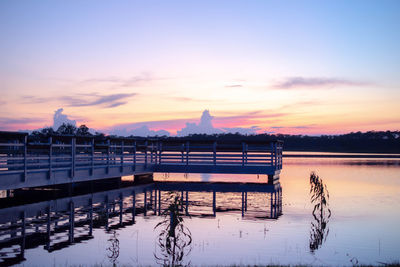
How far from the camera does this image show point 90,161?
22.0 metres

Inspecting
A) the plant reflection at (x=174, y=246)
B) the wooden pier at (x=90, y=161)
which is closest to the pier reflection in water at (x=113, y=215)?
the plant reflection at (x=174, y=246)

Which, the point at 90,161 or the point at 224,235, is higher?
the point at 90,161

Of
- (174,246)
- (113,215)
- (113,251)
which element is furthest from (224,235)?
(113,215)

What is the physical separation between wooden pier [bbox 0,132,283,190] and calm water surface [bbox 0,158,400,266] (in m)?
2.37

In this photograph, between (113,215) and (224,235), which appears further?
(113,215)

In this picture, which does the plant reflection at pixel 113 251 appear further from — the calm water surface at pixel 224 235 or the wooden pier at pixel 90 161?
the wooden pier at pixel 90 161

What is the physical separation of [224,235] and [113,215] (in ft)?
13.8

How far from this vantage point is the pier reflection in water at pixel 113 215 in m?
9.20

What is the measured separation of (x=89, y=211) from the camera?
14727mm

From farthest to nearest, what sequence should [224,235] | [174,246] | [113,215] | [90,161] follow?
1. [90,161]
2. [113,215]
3. [224,235]
4. [174,246]

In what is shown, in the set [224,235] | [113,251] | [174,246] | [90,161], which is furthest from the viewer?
[90,161]

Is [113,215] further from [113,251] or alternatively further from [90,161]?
[90,161]

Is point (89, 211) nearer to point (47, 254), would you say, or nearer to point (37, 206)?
point (37, 206)

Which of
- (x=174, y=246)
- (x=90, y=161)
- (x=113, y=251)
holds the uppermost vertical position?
(x=90, y=161)
